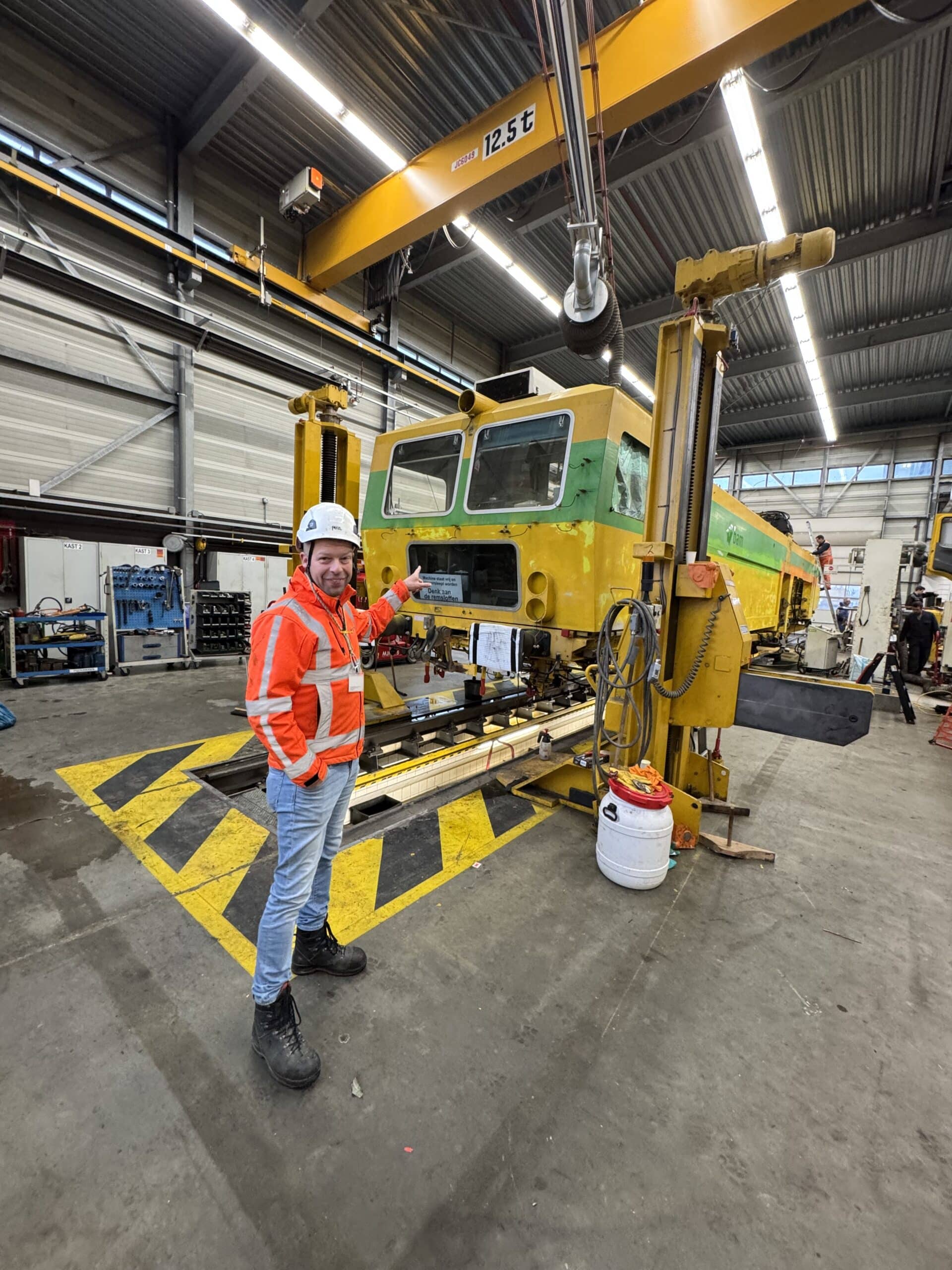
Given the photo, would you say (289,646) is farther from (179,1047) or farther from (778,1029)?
(778,1029)

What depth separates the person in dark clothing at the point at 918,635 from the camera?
9.66 m

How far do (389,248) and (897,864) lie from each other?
9433mm

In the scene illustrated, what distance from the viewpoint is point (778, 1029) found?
1951 millimetres

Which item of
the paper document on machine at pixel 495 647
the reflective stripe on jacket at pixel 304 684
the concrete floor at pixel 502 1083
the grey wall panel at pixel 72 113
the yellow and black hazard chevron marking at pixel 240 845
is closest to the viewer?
the concrete floor at pixel 502 1083

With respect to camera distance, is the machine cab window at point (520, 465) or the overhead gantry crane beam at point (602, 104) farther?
the overhead gantry crane beam at point (602, 104)

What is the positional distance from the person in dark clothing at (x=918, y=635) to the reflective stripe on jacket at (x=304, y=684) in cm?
1123

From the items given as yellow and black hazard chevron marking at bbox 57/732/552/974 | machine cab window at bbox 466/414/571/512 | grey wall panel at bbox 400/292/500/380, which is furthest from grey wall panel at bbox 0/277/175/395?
machine cab window at bbox 466/414/571/512

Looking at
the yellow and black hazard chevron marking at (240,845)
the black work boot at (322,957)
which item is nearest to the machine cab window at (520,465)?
the yellow and black hazard chevron marking at (240,845)

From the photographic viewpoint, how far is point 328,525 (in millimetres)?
1753

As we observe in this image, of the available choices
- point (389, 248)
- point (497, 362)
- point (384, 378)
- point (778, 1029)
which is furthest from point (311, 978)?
point (497, 362)

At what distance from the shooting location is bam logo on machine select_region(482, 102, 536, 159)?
539 centimetres

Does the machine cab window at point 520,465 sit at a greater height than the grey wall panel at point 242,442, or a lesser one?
lesser

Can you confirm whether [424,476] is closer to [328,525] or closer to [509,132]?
[328,525]

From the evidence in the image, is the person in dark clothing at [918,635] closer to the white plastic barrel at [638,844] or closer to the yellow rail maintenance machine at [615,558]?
the yellow rail maintenance machine at [615,558]
